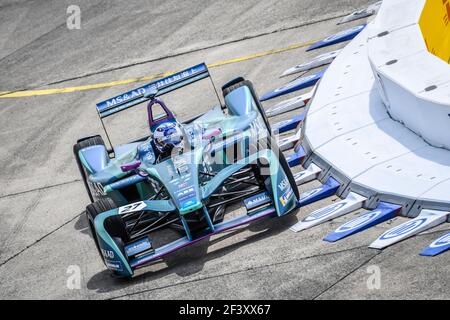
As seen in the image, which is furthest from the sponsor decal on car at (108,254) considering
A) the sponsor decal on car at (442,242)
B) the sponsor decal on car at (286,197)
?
the sponsor decal on car at (442,242)

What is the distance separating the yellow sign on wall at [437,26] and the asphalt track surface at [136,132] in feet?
8.21

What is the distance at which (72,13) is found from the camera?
826 inches

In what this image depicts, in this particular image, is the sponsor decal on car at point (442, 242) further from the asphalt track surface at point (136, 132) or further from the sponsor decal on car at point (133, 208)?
the sponsor decal on car at point (133, 208)

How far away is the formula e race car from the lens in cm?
1003

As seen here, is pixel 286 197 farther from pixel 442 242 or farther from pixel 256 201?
pixel 442 242

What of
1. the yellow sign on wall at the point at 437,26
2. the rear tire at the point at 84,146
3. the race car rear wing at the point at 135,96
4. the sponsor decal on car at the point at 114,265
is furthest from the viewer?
the yellow sign on wall at the point at 437,26

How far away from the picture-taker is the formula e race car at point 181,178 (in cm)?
1003

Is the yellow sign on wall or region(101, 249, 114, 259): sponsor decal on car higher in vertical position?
the yellow sign on wall

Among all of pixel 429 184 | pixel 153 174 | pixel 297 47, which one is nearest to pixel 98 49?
pixel 297 47

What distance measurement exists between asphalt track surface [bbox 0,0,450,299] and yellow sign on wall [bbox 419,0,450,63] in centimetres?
250

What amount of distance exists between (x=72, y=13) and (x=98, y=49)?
99.4 inches

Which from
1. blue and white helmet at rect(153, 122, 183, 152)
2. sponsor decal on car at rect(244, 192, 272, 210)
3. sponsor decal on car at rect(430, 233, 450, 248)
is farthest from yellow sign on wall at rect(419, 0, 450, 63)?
sponsor decal on car at rect(430, 233, 450, 248)

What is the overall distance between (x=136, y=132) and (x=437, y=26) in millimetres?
4997

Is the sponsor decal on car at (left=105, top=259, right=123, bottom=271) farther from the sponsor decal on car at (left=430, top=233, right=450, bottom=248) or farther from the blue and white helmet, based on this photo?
the sponsor decal on car at (left=430, top=233, right=450, bottom=248)
